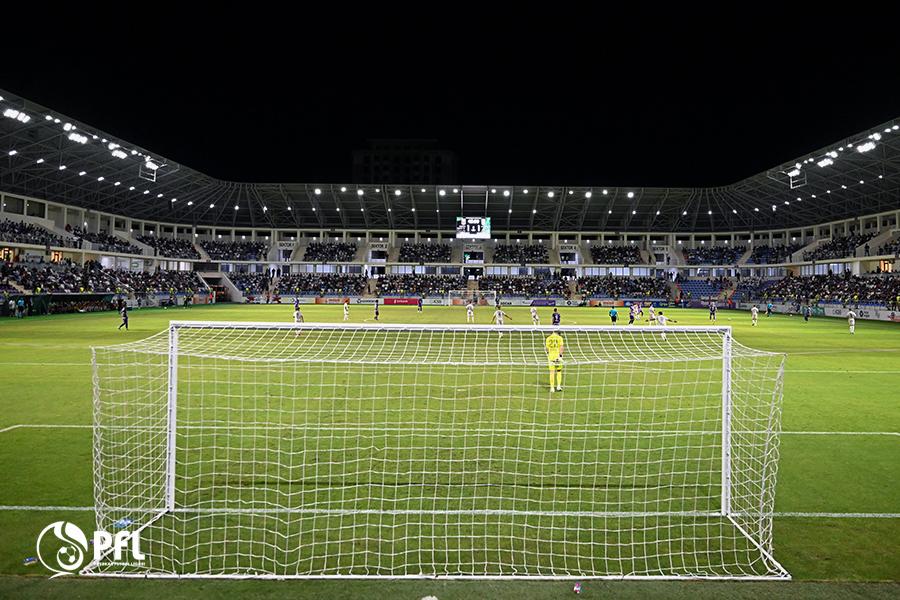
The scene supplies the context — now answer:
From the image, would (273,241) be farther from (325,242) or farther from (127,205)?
(127,205)

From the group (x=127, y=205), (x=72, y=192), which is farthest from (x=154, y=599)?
(x=127, y=205)

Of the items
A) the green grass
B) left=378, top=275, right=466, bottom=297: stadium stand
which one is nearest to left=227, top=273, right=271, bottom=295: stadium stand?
left=378, top=275, right=466, bottom=297: stadium stand

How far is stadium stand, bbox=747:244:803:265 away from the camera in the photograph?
73031 mm

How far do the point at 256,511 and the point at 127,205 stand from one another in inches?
2915

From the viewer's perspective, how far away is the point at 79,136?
4119 cm

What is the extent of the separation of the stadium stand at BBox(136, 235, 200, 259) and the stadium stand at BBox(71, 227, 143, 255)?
353 centimetres

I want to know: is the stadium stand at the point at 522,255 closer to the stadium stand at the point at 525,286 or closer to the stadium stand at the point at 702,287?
the stadium stand at the point at 525,286

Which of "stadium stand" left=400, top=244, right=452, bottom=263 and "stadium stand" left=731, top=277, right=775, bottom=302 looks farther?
"stadium stand" left=400, top=244, right=452, bottom=263

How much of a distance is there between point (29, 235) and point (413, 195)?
4192 cm

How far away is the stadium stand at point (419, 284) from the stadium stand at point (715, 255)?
34.5m

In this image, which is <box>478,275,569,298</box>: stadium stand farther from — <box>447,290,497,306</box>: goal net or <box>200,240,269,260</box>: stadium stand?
<box>200,240,269,260</box>: stadium stand

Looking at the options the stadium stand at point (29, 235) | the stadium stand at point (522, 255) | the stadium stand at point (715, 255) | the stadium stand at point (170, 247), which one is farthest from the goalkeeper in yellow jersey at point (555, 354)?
the stadium stand at point (715, 255)

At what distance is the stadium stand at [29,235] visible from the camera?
47375 millimetres

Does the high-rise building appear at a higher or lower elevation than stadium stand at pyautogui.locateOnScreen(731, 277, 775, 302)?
higher
